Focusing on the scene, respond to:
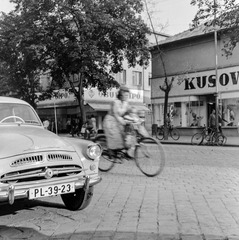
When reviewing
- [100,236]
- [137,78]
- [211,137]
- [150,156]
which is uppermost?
[137,78]

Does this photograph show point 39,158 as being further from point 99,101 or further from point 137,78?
point 137,78

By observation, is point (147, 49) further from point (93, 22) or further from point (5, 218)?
point (5, 218)

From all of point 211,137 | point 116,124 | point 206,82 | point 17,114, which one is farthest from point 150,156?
point 206,82

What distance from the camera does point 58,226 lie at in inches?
161

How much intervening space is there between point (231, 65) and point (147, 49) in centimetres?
625

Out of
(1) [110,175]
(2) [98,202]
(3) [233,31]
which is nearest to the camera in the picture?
(2) [98,202]

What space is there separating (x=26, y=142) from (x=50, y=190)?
0.67m

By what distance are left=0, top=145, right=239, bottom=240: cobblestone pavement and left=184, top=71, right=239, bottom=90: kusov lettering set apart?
1928 centimetres

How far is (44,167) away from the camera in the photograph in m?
4.06

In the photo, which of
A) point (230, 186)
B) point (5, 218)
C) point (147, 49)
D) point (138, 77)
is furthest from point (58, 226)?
point (138, 77)

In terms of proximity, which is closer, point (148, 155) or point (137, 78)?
point (148, 155)

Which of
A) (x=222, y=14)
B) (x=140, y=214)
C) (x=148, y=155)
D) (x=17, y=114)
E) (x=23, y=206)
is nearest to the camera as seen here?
(x=140, y=214)

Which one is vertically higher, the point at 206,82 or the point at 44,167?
the point at 206,82

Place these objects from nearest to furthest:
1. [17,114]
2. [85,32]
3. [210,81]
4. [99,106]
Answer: [17,114] < [85,32] < [210,81] < [99,106]
